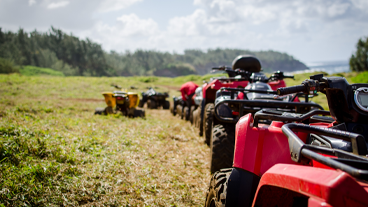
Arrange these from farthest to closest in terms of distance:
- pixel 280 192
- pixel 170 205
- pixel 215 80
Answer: pixel 215 80, pixel 170 205, pixel 280 192

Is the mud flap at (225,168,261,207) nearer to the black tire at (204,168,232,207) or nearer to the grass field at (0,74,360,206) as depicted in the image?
the black tire at (204,168,232,207)

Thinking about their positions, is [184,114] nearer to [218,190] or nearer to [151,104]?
[151,104]

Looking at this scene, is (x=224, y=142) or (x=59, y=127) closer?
(x=224, y=142)

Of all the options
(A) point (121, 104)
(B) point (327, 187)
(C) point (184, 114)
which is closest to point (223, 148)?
(B) point (327, 187)

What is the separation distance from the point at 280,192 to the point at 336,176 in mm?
771

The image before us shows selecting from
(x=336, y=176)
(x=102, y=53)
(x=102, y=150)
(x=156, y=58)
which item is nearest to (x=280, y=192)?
(x=336, y=176)

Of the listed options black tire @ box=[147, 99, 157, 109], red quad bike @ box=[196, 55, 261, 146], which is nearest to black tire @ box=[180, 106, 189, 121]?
red quad bike @ box=[196, 55, 261, 146]

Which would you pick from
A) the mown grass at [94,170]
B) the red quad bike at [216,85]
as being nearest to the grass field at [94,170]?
the mown grass at [94,170]

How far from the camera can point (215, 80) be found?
6.13 meters

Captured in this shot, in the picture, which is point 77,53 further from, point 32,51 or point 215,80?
point 215,80

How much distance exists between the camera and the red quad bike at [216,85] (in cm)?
525

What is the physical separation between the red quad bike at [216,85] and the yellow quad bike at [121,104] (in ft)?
12.4

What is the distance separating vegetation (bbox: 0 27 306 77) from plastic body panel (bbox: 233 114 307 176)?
4881cm

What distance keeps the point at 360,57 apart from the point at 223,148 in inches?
1755
